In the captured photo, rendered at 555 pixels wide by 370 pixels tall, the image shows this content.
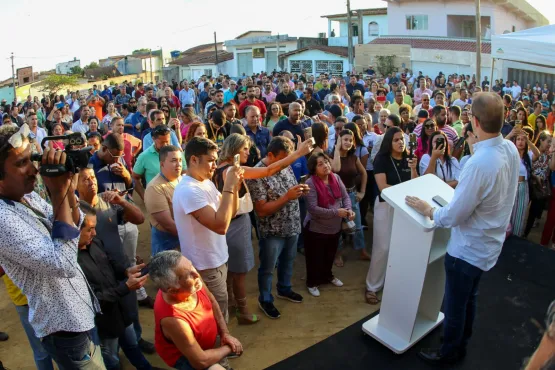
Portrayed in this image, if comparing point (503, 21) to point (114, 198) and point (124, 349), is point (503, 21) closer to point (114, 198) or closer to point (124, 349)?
point (114, 198)

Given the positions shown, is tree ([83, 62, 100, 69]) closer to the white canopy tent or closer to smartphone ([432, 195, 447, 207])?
the white canopy tent

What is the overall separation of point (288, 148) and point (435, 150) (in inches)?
56.9

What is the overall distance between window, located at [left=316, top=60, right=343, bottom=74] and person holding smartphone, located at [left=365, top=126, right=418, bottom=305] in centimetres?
2929

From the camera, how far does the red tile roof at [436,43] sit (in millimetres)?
26023

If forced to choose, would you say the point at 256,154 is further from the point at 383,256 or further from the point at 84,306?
the point at 84,306

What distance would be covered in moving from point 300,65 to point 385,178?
3161 cm

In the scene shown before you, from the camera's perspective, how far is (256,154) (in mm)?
4742

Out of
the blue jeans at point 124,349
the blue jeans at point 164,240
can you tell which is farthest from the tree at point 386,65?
the blue jeans at point 124,349

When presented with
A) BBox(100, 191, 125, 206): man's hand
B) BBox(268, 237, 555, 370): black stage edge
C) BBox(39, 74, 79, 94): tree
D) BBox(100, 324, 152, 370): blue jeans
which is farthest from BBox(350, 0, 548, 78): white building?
BBox(100, 324, 152, 370): blue jeans

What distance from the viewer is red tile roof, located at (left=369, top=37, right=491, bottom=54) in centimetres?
2602

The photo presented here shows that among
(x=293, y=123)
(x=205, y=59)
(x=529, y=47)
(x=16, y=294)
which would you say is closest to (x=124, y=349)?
(x=16, y=294)

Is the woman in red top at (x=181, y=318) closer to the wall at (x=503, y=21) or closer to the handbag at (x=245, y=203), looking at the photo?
the handbag at (x=245, y=203)

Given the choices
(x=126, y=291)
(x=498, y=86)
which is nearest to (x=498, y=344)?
(x=126, y=291)

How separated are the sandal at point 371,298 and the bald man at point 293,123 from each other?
246 cm
